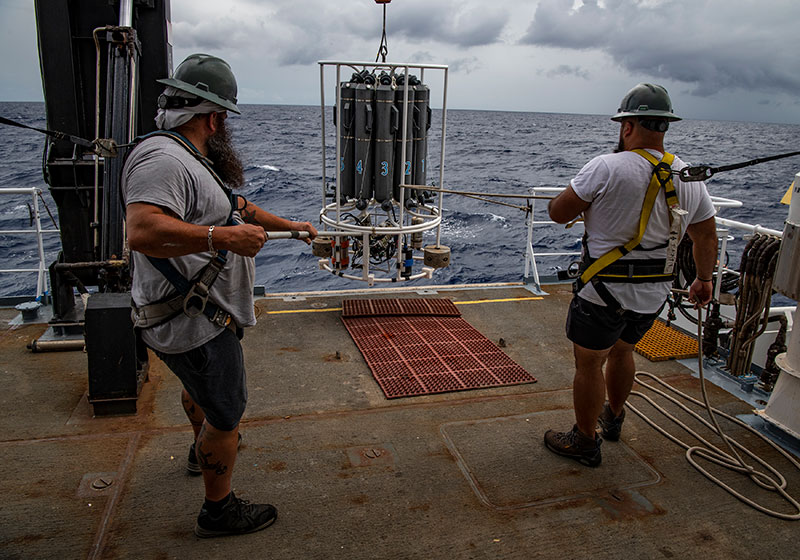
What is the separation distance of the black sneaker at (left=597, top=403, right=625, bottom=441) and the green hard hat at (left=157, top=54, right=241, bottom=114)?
9.50 ft

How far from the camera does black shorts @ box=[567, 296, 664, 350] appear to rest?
10.7ft

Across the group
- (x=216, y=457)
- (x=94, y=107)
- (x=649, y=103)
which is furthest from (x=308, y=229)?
(x=94, y=107)

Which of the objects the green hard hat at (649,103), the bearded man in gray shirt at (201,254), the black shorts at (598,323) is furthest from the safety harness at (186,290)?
the green hard hat at (649,103)

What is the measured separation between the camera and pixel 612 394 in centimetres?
374

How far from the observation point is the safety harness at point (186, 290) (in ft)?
7.91

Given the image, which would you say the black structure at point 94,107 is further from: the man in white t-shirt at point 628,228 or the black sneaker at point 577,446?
the man in white t-shirt at point 628,228

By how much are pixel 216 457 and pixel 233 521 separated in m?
0.35

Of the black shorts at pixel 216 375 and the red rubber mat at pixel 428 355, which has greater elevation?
the black shorts at pixel 216 375

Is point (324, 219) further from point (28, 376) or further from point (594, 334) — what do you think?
point (594, 334)

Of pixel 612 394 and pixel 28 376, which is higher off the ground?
pixel 612 394

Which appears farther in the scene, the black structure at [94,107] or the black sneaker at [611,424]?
the black structure at [94,107]

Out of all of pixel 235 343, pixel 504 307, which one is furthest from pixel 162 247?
pixel 504 307

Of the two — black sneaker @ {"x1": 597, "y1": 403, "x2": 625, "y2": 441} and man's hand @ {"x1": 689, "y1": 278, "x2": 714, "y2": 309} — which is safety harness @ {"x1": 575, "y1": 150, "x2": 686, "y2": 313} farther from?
black sneaker @ {"x1": 597, "y1": 403, "x2": 625, "y2": 441}

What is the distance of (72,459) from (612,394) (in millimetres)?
3279
